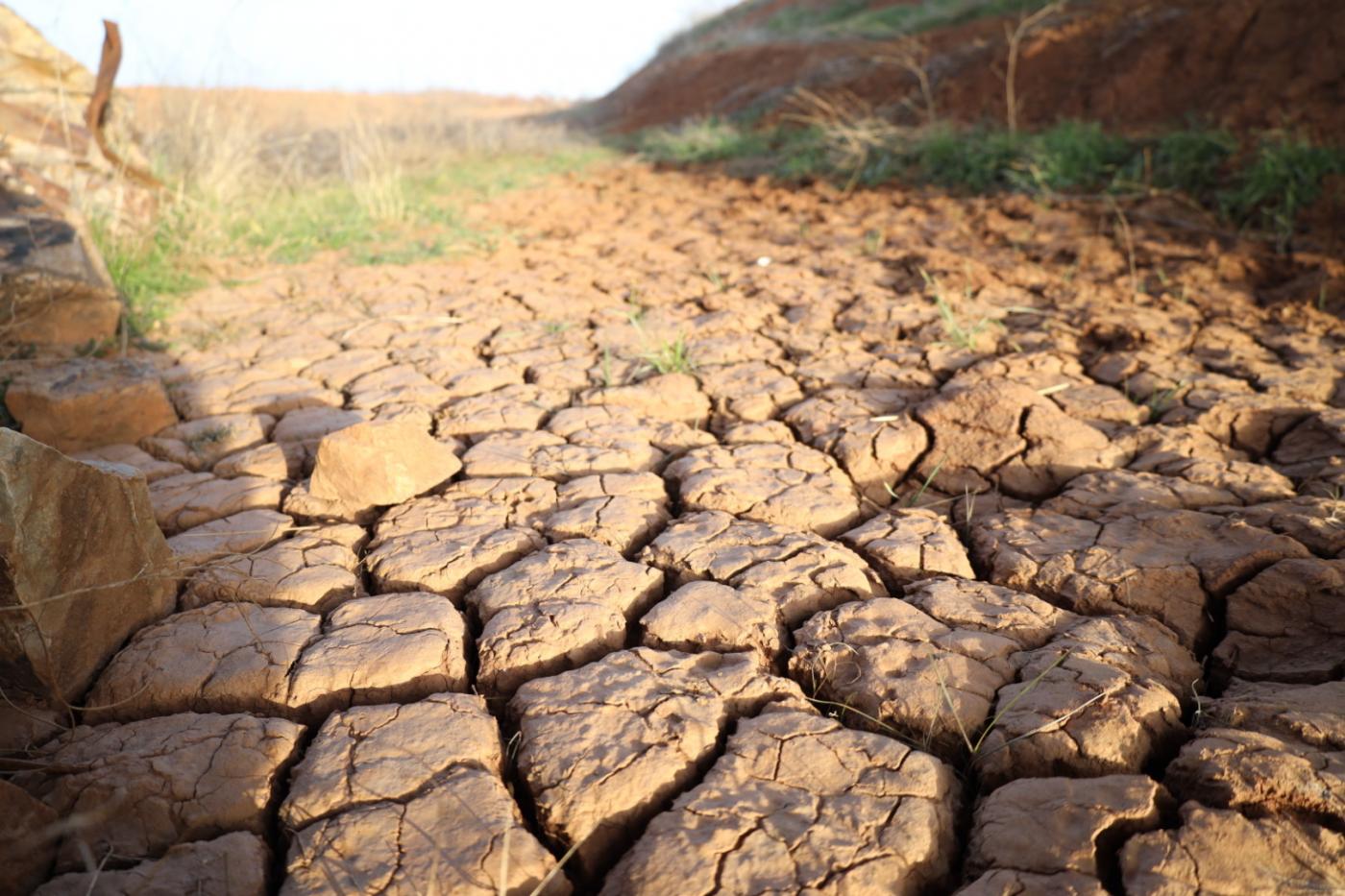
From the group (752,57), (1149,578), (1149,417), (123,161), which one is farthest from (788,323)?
(752,57)

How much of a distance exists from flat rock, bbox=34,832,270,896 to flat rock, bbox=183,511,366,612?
585mm

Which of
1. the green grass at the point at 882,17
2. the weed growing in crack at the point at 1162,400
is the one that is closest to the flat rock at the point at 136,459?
the weed growing in crack at the point at 1162,400

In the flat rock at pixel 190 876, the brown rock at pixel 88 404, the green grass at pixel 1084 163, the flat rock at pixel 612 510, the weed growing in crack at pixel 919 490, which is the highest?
the green grass at pixel 1084 163

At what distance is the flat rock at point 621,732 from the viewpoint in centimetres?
118

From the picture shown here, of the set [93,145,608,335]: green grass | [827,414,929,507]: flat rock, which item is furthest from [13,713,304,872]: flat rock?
[93,145,608,335]: green grass

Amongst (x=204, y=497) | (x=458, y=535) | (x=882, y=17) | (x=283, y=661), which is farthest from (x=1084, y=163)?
(x=882, y=17)

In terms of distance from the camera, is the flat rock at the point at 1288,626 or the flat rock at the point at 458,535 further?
the flat rock at the point at 458,535

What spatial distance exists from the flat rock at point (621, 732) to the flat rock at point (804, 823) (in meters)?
0.05

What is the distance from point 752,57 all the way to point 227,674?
1082 cm

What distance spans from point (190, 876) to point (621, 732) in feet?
1.99

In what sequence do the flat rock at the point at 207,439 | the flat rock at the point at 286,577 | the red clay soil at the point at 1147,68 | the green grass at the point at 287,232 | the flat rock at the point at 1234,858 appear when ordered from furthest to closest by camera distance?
the red clay soil at the point at 1147,68 → the green grass at the point at 287,232 → the flat rock at the point at 207,439 → the flat rock at the point at 286,577 → the flat rock at the point at 1234,858

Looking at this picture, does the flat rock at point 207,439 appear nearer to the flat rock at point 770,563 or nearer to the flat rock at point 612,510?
the flat rock at point 612,510

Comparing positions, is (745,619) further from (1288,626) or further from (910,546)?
(1288,626)

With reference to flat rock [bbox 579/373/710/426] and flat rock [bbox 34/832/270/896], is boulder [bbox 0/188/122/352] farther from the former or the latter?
flat rock [bbox 34/832/270/896]
